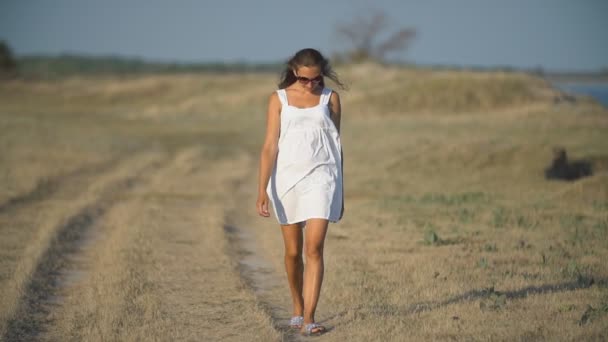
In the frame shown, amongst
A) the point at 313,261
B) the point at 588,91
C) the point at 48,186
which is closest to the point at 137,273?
the point at 313,261

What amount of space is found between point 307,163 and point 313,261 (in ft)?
2.44

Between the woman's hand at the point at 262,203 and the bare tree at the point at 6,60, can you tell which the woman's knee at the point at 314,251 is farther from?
the bare tree at the point at 6,60

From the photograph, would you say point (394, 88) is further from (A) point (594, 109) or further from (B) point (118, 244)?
(B) point (118, 244)

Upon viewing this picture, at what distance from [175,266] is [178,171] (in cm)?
1055

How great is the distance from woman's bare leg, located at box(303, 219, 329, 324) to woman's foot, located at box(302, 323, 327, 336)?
0.03 meters

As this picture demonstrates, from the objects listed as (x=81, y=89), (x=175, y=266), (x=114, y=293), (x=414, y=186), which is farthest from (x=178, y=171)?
(x=81, y=89)

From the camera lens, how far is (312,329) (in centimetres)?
679

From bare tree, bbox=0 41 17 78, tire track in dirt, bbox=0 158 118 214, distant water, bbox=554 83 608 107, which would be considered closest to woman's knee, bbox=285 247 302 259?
tire track in dirt, bbox=0 158 118 214

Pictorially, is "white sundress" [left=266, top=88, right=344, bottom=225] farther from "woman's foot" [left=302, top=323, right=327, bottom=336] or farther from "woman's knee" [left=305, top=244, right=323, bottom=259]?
"woman's foot" [left=302, top=323, right=327, bottom=336]

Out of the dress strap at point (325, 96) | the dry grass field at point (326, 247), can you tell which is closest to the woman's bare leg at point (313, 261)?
the dry grass field at point (326, 247)

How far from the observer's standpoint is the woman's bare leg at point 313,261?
6.52 metres

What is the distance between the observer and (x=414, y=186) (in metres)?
16.9

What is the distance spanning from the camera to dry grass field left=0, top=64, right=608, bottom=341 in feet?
23.3

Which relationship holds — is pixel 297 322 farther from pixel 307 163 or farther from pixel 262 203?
pixel 307 163
